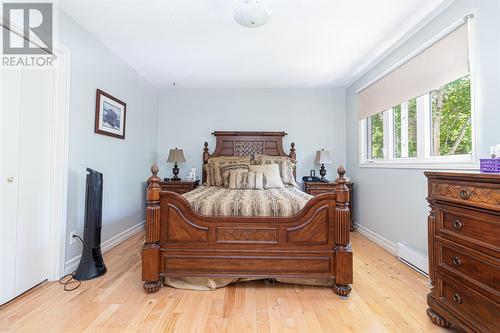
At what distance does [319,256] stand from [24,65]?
2882 mm

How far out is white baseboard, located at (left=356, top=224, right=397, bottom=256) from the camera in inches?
118

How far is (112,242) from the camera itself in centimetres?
317

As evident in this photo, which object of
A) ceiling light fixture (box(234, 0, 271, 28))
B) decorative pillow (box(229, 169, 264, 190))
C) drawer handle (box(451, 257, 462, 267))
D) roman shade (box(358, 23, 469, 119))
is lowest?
drawer handle (box(451, 257, 462, 267))

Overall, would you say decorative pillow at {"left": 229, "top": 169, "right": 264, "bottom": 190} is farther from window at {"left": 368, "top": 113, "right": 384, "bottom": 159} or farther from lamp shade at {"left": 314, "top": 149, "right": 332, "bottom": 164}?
window at {"left": 368, "top": 113, "right": 384, "bottom": 159}

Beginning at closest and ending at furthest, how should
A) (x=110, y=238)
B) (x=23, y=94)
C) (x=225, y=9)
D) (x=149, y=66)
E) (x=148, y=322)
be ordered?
(x=148, y=322)
(x=23, y=94)
(x=225, y=9)
(x=110, y=238)
(x=149, y=66)

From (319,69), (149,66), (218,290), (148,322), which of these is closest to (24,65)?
(149,66)

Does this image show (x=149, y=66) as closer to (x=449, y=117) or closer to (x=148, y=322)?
(x=148, y=322)

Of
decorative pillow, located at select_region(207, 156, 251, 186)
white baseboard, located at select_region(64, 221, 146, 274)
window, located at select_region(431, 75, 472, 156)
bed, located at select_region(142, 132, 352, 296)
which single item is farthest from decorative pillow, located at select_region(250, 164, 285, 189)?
white baseboard, located at select_region(64, 221, 146, 274)

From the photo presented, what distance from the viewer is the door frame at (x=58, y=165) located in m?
2.27

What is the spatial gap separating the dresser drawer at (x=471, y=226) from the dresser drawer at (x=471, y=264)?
62 millimetres

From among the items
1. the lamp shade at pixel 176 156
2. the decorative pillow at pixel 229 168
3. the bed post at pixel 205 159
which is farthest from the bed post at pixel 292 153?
the lamp shade at pixel 176 156

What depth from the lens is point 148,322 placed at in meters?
1.68

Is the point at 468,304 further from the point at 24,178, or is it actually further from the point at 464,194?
the point at 24,178

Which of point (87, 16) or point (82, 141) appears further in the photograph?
point (82, 141)
